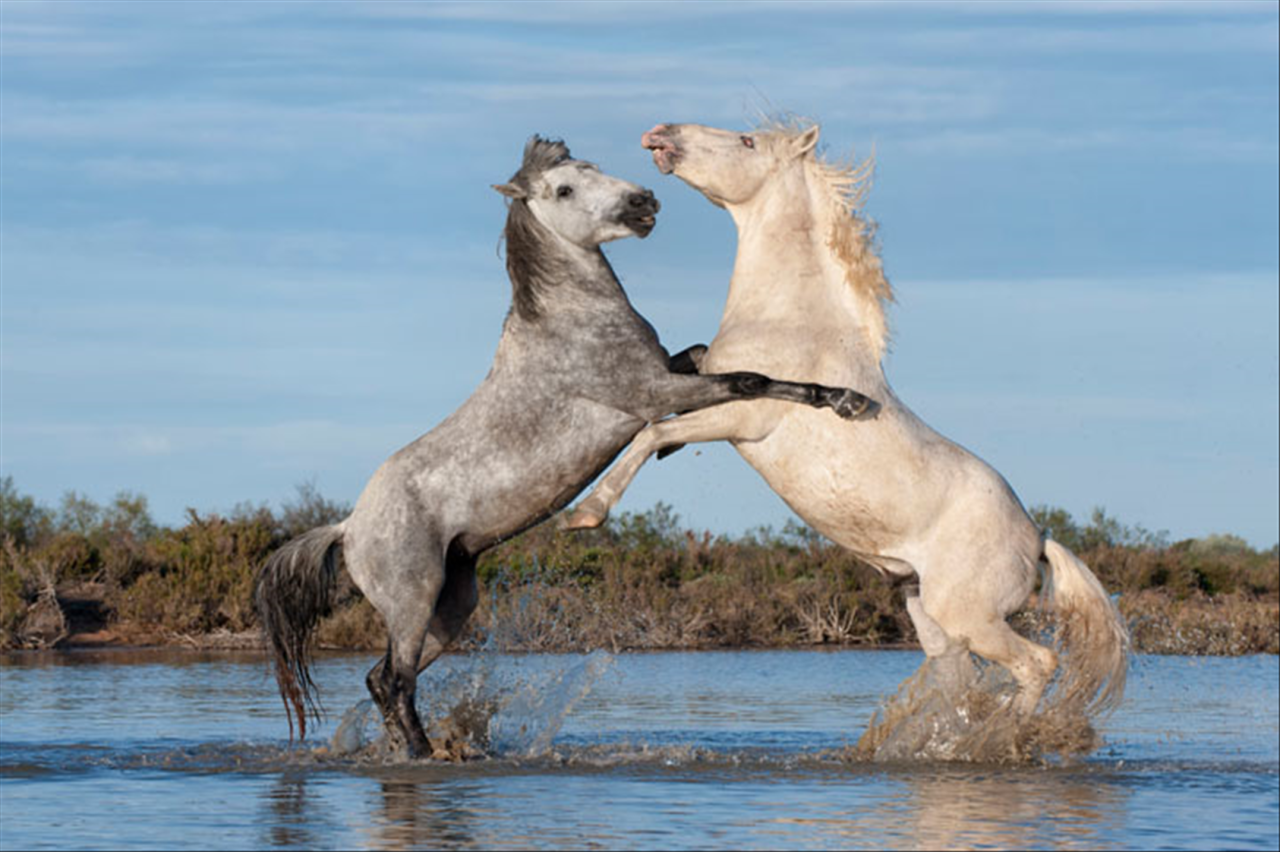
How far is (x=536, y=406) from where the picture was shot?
9.10 meters

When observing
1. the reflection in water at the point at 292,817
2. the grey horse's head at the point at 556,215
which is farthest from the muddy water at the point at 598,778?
the grey horse's head at the point at 556,215

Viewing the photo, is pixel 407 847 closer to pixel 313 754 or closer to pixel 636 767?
pixel 636 767

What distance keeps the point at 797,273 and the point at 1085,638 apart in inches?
95.3

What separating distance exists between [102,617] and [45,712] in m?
7.83

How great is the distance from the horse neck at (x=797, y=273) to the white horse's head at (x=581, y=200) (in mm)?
733

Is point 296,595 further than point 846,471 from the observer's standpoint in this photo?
Yes

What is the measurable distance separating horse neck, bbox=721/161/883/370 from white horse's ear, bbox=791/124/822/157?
63 millimetres

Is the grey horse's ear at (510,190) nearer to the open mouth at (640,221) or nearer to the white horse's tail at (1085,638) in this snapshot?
the open mouth at (640,221)

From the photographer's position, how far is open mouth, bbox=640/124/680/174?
31.4 ft

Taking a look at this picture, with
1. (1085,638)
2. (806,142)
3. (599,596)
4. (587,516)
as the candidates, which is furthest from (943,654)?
(599,596)

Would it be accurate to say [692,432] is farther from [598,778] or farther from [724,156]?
[598,778]

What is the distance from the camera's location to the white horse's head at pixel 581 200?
909 cm

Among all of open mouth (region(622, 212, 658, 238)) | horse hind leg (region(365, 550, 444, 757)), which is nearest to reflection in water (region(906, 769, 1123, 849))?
horse hind leg (region(365, 550, 444, 757))

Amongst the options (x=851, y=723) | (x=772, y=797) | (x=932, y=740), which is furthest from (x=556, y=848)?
(x=851, y=723)
